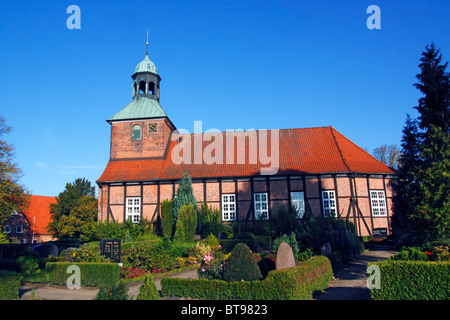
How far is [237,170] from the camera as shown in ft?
87.8

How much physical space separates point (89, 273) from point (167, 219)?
37.4 feet

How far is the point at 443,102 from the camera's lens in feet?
56.6

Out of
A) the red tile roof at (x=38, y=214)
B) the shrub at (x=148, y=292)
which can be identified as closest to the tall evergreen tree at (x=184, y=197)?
the shrub at (x=148, y=292)

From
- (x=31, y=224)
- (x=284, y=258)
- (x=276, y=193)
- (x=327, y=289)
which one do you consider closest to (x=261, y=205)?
(x=276, y=193)

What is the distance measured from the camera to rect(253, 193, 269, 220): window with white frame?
25378 millimetres

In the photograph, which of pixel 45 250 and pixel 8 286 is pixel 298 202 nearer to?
pixel 45 250

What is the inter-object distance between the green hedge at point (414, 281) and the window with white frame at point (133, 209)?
20939 mm

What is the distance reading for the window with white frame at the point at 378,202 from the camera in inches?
1005

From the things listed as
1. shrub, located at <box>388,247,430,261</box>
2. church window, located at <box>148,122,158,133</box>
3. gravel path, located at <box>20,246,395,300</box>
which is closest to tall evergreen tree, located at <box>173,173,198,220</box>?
church window, located at <box>148,122,158,133</box>

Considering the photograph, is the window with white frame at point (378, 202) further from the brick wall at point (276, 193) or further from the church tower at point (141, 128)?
the church tower at point (141, 128)
